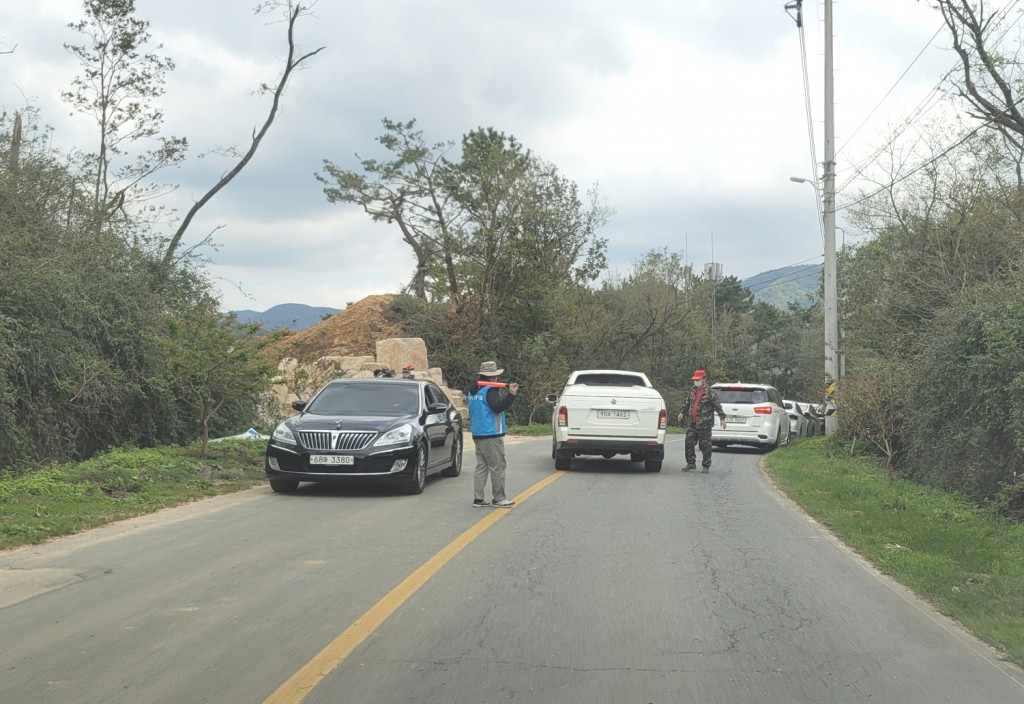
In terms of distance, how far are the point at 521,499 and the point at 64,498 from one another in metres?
5.54

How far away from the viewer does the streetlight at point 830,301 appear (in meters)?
24.7

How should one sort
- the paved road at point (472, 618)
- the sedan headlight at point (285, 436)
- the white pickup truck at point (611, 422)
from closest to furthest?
the paved road at point (472, 618) < the sedan headlight at point (285, 436) < the white pickup truck at point (611, 422)

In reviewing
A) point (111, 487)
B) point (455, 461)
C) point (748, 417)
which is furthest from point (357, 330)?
point (111, 487)

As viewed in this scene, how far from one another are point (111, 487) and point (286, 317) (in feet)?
71.5

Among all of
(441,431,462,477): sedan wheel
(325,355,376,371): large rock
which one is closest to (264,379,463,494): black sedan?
(441,431,462,477): sedan wheel

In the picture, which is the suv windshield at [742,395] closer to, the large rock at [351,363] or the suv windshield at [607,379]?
the suv windshield at [607,379]

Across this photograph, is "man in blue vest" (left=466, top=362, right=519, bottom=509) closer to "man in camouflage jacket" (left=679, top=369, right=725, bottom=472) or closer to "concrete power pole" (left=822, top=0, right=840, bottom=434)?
"man in camouflage jacket" (left=679, top=369, right=725, bottom=472)

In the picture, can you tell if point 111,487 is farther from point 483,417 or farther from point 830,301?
point 830,301

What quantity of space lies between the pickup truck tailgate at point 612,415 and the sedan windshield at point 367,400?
3455mm

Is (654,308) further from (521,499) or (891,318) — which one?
(521,499)

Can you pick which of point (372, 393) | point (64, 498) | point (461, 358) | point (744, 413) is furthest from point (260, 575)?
point (461, 358)

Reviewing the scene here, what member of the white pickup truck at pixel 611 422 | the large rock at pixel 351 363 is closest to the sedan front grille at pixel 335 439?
the white pickup truck at pixel 611 422

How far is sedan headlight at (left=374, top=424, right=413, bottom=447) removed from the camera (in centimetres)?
1260

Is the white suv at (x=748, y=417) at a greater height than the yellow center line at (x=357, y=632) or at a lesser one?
greater
